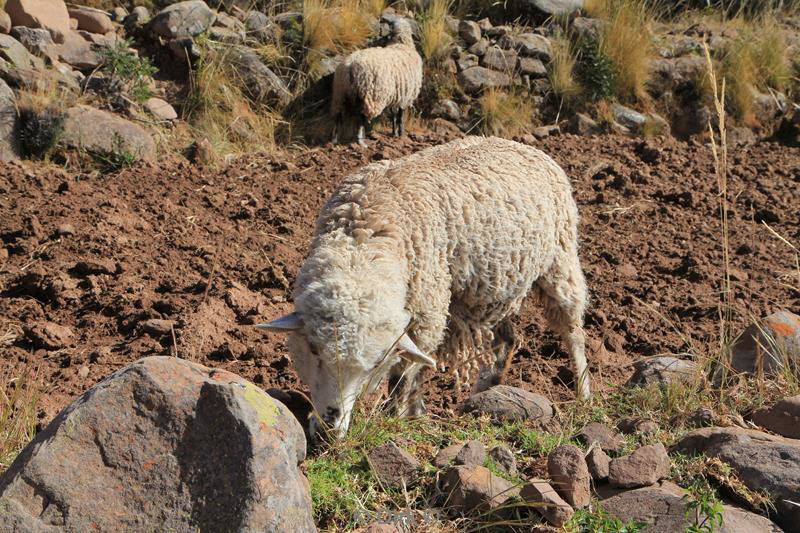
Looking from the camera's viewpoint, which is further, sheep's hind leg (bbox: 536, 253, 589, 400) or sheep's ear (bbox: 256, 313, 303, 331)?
sheep's hind leg (bbox: 536, 253, 589, 400)

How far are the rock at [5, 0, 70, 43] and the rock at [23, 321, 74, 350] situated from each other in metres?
5.25

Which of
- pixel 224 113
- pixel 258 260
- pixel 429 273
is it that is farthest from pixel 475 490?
pixel 224 113

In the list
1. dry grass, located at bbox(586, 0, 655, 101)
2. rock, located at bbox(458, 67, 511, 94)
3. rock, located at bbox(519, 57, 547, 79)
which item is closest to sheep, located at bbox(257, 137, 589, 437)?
rock, located at bbox(458, 67, 511, 94)

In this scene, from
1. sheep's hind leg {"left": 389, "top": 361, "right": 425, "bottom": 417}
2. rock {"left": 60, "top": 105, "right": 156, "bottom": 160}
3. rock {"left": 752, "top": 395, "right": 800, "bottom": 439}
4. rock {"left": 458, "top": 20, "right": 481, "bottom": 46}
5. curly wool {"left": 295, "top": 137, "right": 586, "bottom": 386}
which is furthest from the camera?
rock {"left": 458, "top": 20, "right": 481, "bottom": 46}

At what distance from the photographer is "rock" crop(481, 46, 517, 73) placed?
10945mm

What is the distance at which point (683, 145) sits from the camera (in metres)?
9.91

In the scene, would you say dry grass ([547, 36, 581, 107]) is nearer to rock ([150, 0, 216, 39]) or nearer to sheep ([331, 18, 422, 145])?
sheep ([331, 18, 422, 145])

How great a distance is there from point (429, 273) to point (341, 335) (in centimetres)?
74

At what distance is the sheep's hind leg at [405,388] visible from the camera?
421cm

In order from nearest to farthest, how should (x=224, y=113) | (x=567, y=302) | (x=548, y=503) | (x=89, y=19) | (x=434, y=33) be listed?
(x=548, y=503) < (x=567, y=302) < (x=224, y=113) < (x=89, y=19) < (x=434, y=33)

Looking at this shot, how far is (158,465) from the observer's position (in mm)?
2584

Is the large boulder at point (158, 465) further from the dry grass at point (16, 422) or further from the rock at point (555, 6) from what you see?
the rock at point (555, 6)

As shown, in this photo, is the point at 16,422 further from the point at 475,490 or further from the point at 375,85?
the point at 375,85

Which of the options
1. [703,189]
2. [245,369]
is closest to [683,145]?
[703,189]
